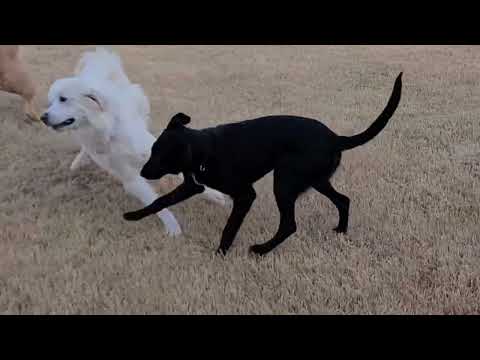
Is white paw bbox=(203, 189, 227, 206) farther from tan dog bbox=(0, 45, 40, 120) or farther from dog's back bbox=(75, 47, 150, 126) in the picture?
tan dog bbox=(0, 45, 40, 120)

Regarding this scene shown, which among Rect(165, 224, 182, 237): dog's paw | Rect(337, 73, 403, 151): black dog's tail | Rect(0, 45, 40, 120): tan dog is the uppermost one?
Rect(337, 73, 403, 151): black dog's tail

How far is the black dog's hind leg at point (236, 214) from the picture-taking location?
9.03 feet

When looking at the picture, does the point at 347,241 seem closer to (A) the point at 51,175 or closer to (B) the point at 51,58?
(A) the point at 51,175

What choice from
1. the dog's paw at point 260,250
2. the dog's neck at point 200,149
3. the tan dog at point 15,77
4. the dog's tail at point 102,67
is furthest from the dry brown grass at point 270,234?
the dog's tail at point 102,67

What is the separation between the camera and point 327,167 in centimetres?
270

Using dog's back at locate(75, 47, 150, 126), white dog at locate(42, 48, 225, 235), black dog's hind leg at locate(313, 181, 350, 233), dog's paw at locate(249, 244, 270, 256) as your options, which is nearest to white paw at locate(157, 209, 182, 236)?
white dog at locate(42, 48, 225, 235)

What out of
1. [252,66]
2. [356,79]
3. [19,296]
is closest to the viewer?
[19,296]

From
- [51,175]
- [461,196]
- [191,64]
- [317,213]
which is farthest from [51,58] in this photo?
[461,196]

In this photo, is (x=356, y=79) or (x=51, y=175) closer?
(x=51, y=175)

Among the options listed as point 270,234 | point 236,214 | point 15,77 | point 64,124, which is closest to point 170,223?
point 236,214

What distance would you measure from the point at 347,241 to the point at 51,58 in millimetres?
6521

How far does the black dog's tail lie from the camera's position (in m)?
2.52

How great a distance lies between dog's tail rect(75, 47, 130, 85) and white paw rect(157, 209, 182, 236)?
42.8 inches

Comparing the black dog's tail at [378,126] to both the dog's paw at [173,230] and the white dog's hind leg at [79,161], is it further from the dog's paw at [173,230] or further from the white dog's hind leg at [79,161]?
the white dog's hind leg at [79,161]
